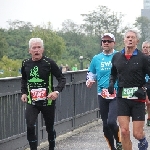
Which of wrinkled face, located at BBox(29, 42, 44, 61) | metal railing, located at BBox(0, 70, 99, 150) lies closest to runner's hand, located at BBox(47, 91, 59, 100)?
wrinkled face, located at BBox(29, 42, 44, 61)

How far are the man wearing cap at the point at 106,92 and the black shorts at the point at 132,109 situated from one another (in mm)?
920

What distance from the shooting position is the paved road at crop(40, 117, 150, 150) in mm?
9312

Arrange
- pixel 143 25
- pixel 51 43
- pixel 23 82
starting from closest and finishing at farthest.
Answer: pixel 23 82
pixel 51 43
pixel 143 25

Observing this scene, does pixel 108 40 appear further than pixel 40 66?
Yes

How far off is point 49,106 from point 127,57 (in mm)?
1496

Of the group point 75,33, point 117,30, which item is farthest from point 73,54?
point 117,30

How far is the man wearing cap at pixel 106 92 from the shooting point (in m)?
7.91

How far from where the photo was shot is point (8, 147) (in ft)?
27.1

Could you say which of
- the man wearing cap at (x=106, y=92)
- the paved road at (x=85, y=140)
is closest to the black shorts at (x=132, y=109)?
the man wearing cap at (x=106, y=92)

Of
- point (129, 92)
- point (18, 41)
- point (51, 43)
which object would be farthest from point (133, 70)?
point (18, 41)

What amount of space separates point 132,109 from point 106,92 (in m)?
1.15

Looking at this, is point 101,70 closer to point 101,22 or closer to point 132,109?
point 132,109

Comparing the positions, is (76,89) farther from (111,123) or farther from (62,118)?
(111,123)

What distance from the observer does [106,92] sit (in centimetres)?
800
